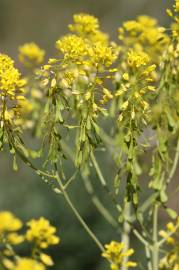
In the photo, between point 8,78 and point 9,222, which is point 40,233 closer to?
point 9,222

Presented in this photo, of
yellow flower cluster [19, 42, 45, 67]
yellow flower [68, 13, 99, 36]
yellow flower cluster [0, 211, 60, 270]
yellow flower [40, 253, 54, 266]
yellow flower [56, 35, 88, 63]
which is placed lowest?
yellow flower [40, 253, 54, 266]

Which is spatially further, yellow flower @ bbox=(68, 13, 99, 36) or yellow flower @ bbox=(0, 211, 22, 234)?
yellow flower @ bbox=(68, 13, 99, 36)

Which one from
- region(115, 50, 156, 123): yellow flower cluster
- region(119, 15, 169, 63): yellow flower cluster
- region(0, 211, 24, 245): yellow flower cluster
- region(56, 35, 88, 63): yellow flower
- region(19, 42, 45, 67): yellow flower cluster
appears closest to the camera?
region(0, 211, 24, 245): yellow flower cluster

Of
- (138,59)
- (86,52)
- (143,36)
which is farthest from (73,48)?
(143,36)

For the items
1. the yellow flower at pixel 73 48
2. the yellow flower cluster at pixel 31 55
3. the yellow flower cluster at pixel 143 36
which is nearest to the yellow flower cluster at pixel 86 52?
the yellow flower at pixel 73 48

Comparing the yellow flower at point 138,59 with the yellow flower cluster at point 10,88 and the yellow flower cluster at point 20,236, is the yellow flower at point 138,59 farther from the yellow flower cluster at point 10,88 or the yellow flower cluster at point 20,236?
the yellow flower cluster at point 20,236

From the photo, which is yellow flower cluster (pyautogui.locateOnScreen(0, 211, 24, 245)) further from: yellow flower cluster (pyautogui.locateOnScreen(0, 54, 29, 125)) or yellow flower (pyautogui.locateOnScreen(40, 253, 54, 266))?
→ yellow flower cluster (pyautogui.locateOnScreen(0, 54, 29, 125))

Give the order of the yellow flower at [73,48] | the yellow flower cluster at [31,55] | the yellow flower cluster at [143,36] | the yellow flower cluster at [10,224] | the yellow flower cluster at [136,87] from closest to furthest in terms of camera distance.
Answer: the yellow flower cluster at [10,224] < the yellow flower cluster at [136,87] < the yellow flower at [73,48] < the yellow flower cluster at [143,36] < the yellow flower cluster at [31,55]

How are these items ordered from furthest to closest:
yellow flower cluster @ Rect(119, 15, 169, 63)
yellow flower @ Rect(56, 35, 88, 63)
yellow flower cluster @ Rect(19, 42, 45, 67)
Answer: yellow flower cluster @ Rect(19, 42, 45, 67), yellow flower cluster @ Rect(119, 15, 169, 63), yellow flower @ Rect(56, 35, 88, 63)

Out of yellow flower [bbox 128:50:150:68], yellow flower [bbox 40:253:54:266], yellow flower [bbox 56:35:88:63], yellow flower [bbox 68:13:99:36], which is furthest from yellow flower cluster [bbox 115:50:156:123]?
yellow flower [bbox 40:253:54:266]

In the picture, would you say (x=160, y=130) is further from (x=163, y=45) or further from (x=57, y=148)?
(x=163, y=45)

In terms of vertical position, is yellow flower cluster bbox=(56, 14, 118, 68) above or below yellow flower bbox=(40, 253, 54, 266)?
above
